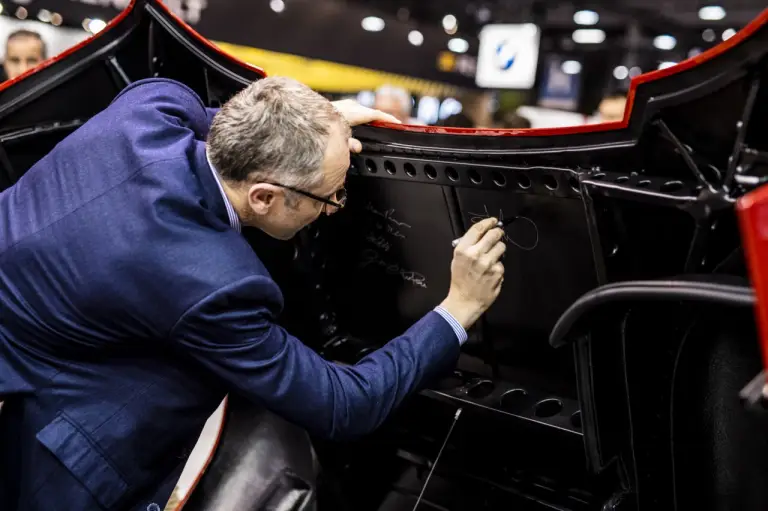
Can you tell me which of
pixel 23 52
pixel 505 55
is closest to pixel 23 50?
pixel 23 52

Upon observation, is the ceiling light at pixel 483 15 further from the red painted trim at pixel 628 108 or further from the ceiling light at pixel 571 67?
the red painted trim at pixel 628 108

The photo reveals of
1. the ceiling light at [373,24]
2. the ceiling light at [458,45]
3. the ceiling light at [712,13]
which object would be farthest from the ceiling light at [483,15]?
the ceiling light at [373,24]

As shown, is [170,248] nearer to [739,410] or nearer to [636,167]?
[636,167]

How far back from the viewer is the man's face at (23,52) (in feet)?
11.8

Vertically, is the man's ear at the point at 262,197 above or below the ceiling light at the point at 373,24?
above

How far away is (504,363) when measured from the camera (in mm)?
1515

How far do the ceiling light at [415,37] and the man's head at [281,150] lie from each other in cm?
1129

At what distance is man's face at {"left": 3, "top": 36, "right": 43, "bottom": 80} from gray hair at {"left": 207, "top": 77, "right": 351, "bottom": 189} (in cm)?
271

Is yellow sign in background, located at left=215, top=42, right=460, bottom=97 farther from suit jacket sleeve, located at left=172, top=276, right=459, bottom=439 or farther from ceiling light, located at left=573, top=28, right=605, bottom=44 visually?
suit jacket sleeve, located at left=172, top=276, right=459, bottom=439

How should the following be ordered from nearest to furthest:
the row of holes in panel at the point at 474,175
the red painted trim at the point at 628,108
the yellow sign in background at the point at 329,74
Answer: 1. the red painted trim at the point at 628,108
2. the row of holes in panel at the point at 474,175
3. the yellow sign in background at the point at 329,74

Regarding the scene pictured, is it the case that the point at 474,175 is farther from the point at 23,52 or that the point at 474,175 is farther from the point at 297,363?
the point at 23,52

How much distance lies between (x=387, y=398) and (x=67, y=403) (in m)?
0.62
